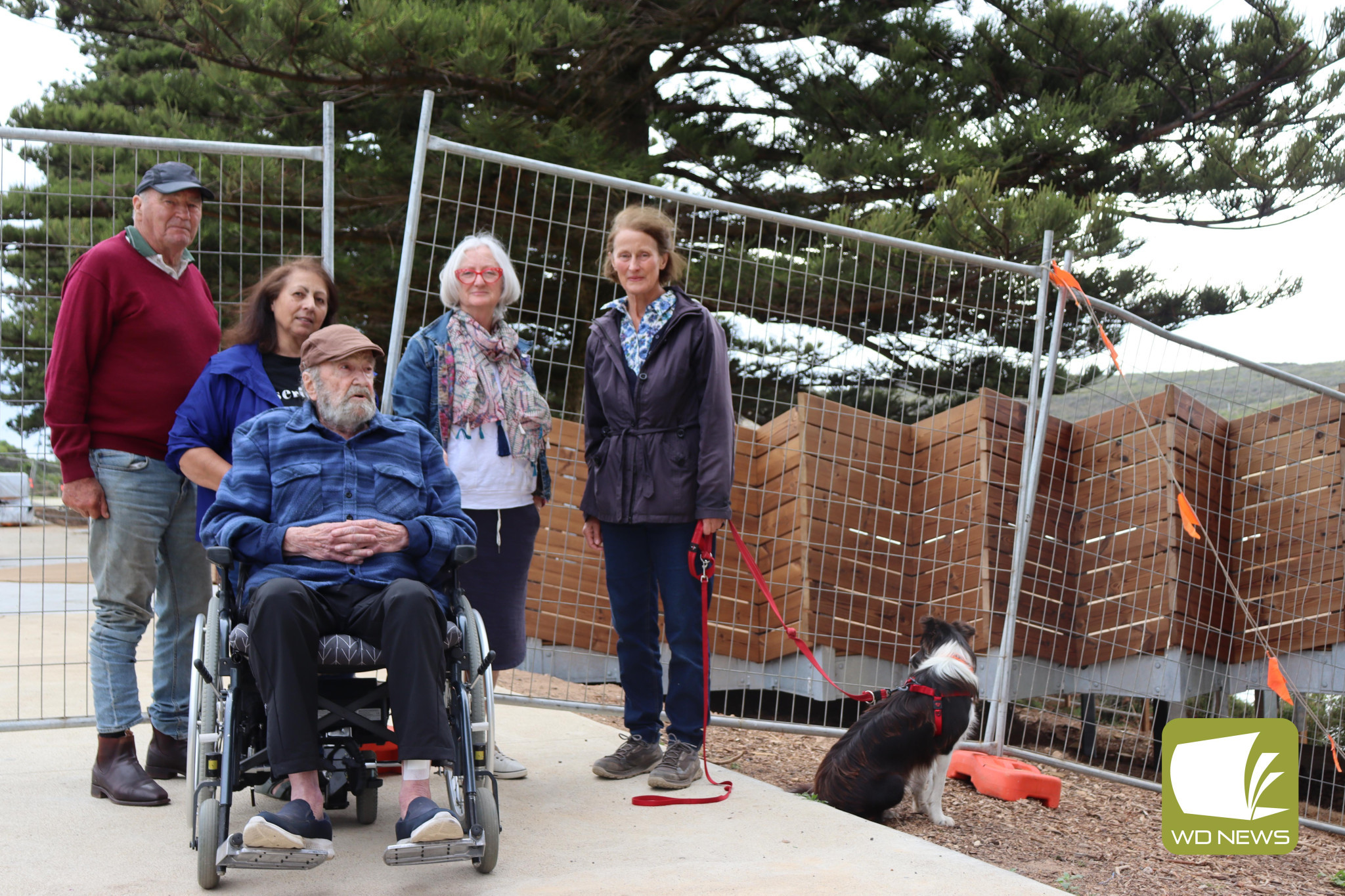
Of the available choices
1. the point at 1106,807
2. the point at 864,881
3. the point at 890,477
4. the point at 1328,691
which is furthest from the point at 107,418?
the point at 1328,691

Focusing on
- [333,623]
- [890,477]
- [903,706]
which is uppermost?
[890,477]

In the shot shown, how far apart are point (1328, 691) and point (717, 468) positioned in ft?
12.8

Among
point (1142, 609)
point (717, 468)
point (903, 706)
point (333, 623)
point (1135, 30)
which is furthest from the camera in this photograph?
point (1135, 30)

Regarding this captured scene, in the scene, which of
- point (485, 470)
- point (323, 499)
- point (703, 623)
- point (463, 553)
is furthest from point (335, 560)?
point (703, 623)

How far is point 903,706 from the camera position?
3.20 metres

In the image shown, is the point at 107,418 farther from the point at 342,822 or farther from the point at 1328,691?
the point at 1328,691

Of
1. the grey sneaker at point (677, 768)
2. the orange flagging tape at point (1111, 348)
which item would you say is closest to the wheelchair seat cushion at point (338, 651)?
the grey sneaker at point (677, 768)

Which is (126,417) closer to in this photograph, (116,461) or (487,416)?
(116,461)

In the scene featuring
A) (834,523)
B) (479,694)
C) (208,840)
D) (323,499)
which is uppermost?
(323,499)

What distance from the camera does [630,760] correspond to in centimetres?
312

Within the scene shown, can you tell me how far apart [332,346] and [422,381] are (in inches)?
18.3

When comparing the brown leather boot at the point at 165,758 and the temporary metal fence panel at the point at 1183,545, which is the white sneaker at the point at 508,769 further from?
the temporary metal fence panel at the point at 1183,545

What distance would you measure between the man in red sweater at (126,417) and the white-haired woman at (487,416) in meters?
0.64

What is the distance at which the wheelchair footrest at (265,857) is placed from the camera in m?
1.91
